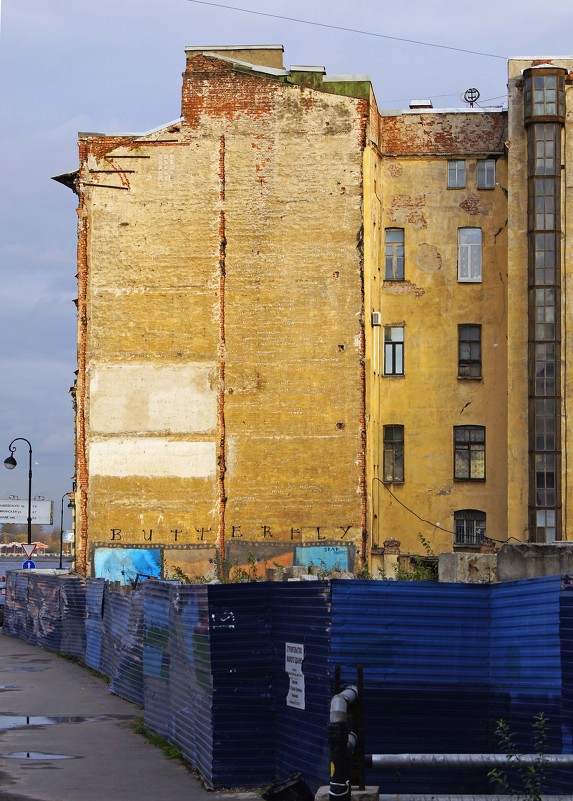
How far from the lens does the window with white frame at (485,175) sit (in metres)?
46.6

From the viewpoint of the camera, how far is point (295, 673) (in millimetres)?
13320

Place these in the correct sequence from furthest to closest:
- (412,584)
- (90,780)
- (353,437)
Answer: (353,437) → (90,780) → (412,584)

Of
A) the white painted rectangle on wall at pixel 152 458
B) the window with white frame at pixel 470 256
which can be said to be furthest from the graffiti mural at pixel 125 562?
the window with white frame at pixel 470 256

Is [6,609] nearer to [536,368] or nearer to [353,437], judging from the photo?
[353,437]

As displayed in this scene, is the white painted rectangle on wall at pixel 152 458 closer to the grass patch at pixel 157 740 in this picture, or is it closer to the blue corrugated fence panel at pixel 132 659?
the blue corrugated fence panel at pixel 132 659

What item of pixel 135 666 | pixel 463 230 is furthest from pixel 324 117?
pixel 135 666

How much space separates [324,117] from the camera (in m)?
44.4

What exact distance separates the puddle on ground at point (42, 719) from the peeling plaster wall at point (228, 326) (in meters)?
22.2

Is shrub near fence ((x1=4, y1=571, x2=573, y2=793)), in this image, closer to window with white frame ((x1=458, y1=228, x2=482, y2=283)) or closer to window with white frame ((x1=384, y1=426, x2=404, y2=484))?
window with white frame ((x1=384, y1=426, x2=404, y2=484))

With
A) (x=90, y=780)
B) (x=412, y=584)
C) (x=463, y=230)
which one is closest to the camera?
(x=412, y=584)

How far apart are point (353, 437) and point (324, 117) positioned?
37.2 feet

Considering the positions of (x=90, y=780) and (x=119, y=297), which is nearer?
(x=90, y=780)

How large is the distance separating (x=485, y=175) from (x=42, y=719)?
31371 mm

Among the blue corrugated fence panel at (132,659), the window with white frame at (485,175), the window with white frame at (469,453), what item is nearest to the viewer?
the blue corrugated fence panel at (132,659)
